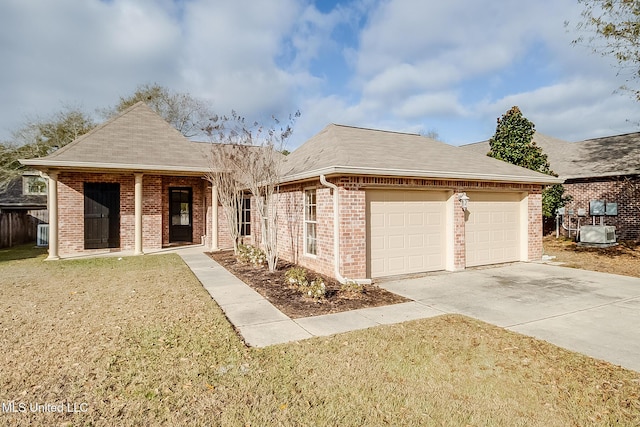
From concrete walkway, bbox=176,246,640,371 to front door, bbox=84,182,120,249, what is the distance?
639cm

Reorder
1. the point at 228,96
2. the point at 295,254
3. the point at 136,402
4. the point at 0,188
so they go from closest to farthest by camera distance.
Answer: the point at 136,402 → the point at 295,254 → the point at 228,96 → the point at 0,188

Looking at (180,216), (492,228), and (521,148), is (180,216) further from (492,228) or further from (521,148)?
(521,148)

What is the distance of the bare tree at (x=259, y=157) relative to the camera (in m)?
9.04

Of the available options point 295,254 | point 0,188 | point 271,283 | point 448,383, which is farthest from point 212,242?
point 0,188

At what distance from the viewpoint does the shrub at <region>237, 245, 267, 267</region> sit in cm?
989

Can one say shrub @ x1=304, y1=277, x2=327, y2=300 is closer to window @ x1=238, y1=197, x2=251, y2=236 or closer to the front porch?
the front porch

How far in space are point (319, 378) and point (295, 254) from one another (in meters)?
6.75

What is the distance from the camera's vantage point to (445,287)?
291 inches

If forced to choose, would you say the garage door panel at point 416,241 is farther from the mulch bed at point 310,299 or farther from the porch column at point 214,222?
the porch column at point 214,222

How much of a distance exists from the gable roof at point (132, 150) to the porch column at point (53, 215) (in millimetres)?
510

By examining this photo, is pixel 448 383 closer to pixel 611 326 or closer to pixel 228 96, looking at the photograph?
pixel 611 326

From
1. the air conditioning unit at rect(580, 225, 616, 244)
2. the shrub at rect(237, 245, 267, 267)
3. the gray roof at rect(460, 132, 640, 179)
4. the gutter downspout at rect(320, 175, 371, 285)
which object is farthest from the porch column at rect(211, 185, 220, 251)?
the gray roof at rect(460, 132, 640, 179)

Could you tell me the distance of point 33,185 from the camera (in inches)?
926

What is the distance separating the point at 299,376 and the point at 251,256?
22.6 ft
